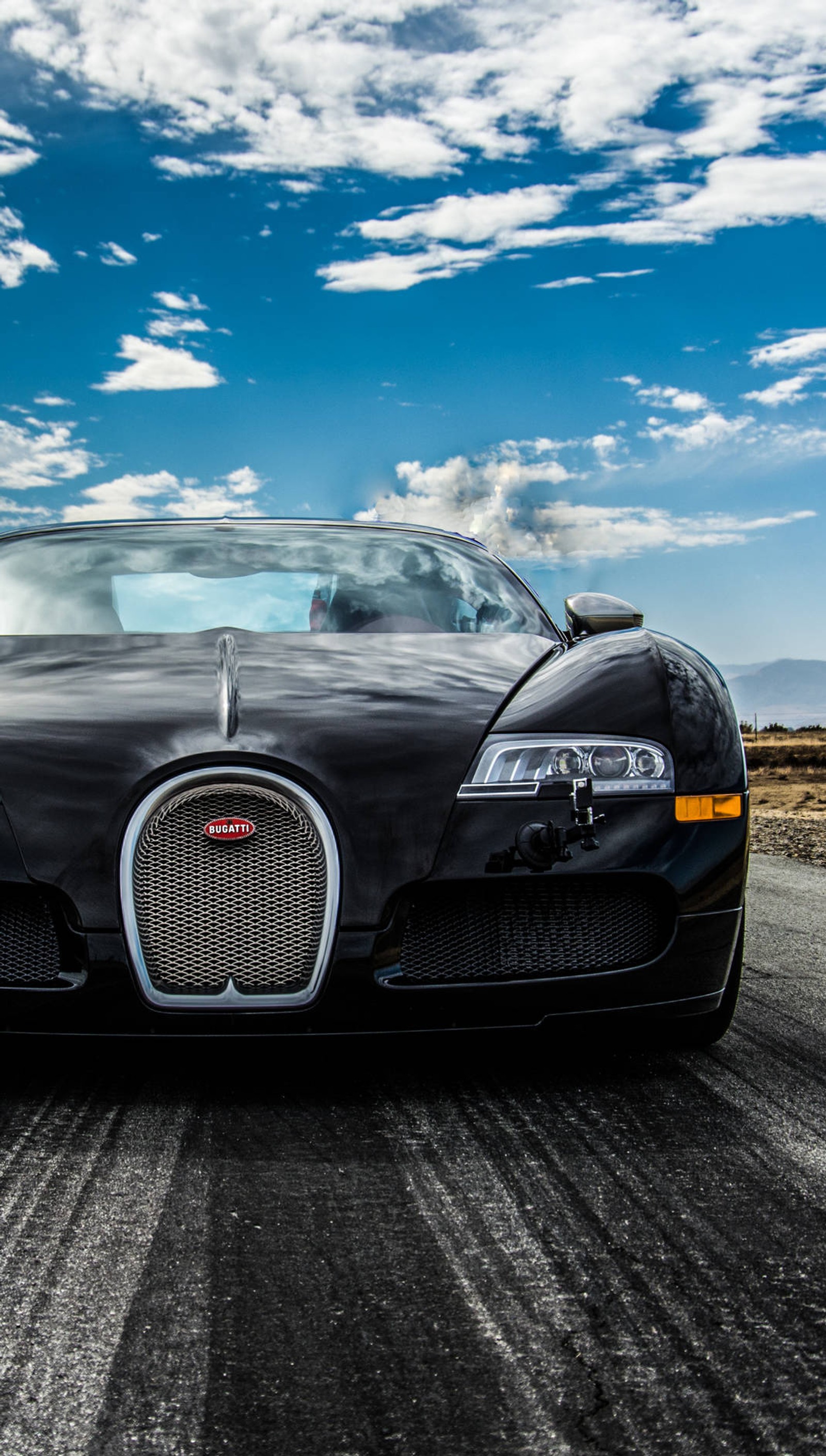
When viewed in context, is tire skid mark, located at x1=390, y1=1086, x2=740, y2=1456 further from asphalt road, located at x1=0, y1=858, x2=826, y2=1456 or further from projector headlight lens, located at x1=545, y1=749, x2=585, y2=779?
projector headlight lens, located at x1=545, y1=749, x2=585, y2=779

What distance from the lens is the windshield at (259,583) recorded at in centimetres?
355

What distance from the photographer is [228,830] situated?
92.5 inches

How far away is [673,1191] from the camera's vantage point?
204cm

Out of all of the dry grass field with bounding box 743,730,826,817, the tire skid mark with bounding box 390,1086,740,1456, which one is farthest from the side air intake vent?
the dry grass field with bounding box 743,730,826,817

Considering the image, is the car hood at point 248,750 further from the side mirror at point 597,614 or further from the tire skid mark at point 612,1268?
the side mirror at point 597,614

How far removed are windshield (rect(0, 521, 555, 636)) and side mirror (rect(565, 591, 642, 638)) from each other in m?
0.10

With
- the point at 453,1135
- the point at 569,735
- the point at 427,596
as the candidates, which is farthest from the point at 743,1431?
the point at 427,596

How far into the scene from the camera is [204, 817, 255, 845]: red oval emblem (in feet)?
7.70

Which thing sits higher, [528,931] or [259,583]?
[259,583]

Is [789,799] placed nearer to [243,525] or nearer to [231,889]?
[243,525]

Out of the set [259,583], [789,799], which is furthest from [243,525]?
[789,799]

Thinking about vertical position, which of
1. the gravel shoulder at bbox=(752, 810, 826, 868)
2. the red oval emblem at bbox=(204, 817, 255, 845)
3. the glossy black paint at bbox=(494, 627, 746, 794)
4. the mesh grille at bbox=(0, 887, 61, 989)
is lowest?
the gravel shoulder at bbox=(752, 810, 826, 868)

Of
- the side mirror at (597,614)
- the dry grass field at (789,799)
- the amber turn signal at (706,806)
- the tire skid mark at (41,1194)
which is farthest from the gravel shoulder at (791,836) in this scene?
the tire skid mark at (41,1194)

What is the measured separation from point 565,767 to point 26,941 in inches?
44.2
